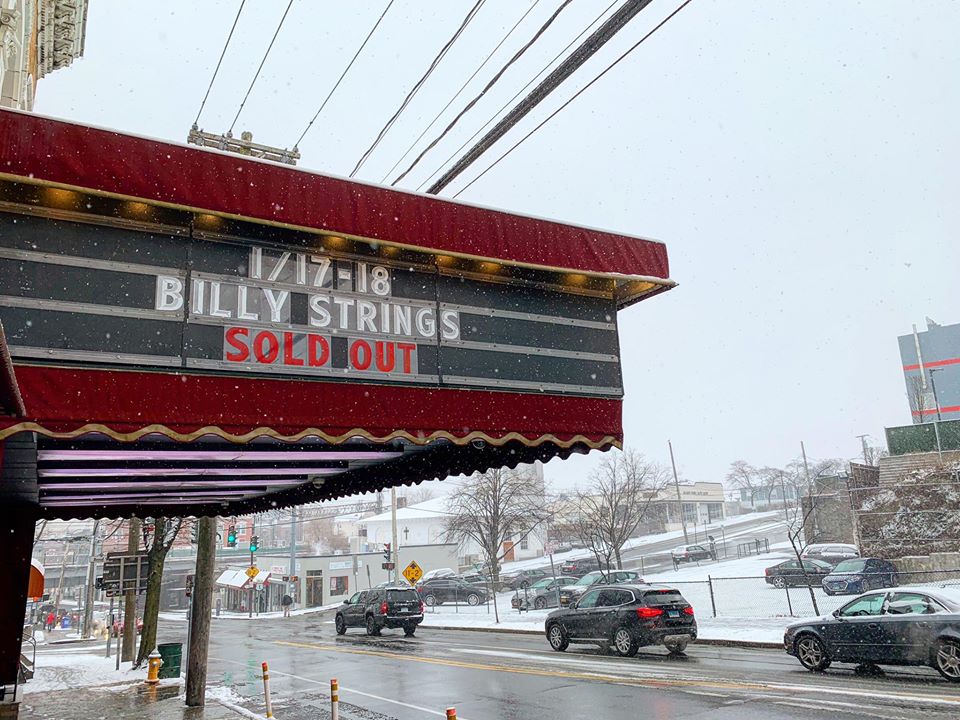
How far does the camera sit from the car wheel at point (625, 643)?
17828 mm

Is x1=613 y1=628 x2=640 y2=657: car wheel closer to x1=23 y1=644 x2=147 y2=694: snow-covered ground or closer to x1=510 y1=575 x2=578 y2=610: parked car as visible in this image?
x1=23 y1=644 x2=147 y2=694: snow-covered ground

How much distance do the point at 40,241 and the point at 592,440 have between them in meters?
4.55

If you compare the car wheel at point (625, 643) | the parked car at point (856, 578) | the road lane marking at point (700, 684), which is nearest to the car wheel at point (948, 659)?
the road lane marking at point (700, 684)

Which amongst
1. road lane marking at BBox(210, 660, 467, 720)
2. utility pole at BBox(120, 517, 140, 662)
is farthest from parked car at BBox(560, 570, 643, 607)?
utility pole at BBox(120, 517, 140, 662)

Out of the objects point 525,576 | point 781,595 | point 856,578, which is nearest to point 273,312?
point 781,595

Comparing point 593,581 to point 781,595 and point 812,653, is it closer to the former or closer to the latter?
point 781,595

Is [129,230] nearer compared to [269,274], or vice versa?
[129,230]

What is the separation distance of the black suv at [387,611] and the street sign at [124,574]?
1171cm

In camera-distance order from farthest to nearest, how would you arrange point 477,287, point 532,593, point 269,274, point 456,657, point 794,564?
point 532,593 < point 794,564 < point 456,657 < point 477,287 < point 269,274

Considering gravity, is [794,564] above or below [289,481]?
below

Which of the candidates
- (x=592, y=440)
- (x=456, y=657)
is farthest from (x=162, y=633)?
(x=592, y=440)

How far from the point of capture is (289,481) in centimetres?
1041

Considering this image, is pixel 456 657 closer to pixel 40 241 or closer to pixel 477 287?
Result: pixel 477 287

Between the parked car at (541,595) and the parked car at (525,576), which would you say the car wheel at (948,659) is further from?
the parked car at (525,576)
